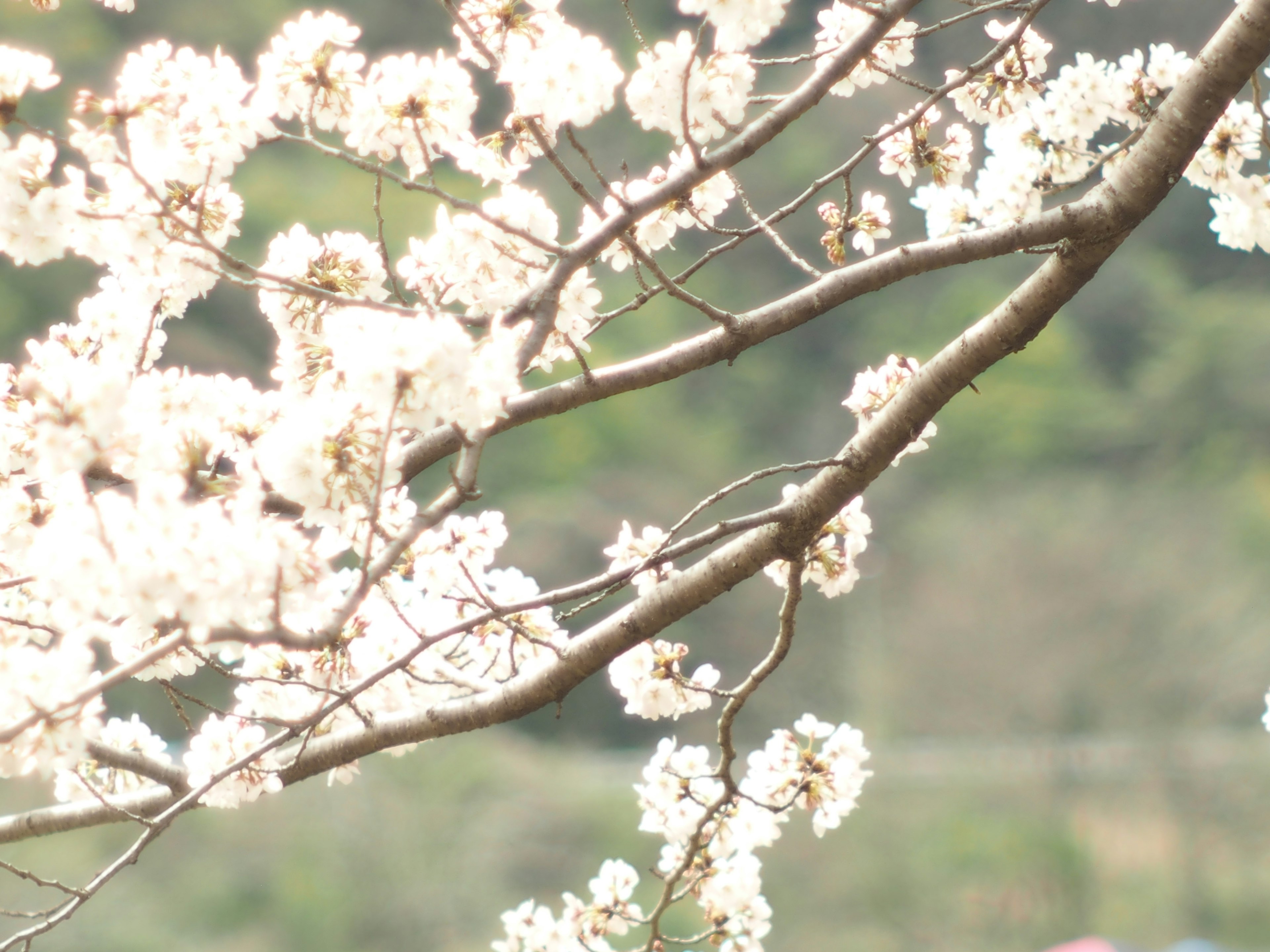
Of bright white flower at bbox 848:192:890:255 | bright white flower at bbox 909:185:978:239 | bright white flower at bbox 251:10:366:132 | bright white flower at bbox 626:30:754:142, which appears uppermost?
bright white flower at bbox 909:185:978:239

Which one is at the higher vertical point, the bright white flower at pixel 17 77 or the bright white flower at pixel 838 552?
the bright white flower at pixel 17 77

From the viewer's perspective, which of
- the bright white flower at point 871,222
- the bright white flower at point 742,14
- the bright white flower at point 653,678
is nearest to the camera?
the bright white flower at point 742,14

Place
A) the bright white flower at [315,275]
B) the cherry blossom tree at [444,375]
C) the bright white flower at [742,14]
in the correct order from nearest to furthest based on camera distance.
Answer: the cherry blossom tree at [444,375] < the bright white flower at [742,14] < the bright white flower at [315,275]

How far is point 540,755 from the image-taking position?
11.2 meters


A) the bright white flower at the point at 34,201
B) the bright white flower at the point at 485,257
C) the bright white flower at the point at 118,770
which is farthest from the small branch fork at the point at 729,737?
the bright white flower at the point at 34,201

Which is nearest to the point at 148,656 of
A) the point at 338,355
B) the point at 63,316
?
the point at 338,355

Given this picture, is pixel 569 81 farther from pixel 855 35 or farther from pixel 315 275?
pixel 855 35

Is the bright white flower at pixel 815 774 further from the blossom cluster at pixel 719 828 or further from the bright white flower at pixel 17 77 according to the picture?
the bright white flower at pixel 17 77

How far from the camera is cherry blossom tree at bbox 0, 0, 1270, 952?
84cm

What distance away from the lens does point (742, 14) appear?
3.26ft

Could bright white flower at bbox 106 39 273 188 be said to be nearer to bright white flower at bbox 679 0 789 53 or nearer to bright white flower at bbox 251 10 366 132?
bright white flower at bbox 251 10 366 132

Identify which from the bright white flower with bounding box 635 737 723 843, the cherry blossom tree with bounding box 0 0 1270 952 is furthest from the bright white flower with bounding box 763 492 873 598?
the bright white flower with bounding box 635 737 723 843

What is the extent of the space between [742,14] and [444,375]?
17.0 inches

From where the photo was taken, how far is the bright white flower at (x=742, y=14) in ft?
3.22
